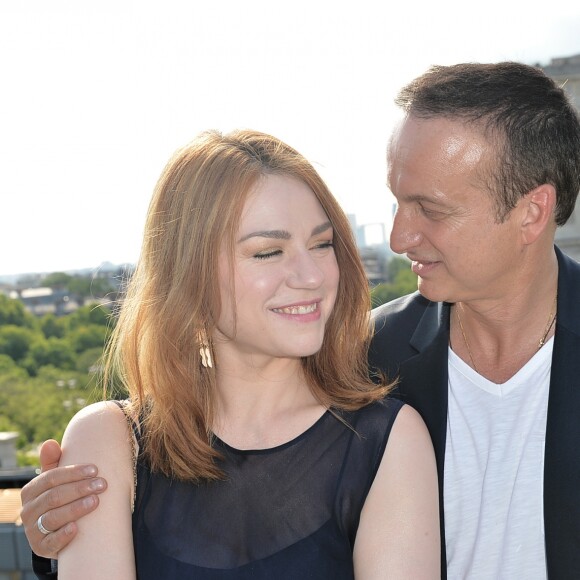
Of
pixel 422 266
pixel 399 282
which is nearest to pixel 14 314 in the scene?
pixel 399 282

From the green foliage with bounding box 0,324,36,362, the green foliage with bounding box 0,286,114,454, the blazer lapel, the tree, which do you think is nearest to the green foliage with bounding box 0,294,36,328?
the green foliage with bounding box 0,286,114,454

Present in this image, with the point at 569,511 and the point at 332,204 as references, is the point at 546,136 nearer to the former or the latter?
the point at 332,204

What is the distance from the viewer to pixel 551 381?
6.03 ft

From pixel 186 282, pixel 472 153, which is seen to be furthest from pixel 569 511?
pixel 186 282

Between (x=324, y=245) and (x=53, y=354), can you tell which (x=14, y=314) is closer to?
(x=53, y=354)

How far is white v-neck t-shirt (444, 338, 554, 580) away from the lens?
1.82 metres

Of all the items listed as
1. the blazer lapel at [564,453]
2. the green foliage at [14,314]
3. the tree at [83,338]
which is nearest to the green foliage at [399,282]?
the blazer lapel at [564,453]

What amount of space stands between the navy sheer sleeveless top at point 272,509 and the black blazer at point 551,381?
236mm

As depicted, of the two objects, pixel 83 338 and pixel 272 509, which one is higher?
pixel 272 509

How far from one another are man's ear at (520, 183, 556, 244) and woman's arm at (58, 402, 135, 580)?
3.49 feet

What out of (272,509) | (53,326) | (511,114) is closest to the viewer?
(272,509)

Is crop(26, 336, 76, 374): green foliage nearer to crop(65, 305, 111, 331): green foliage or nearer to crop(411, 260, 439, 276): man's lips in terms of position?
crop(65, 305, 111, 331): green foliage

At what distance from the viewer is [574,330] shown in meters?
1.85

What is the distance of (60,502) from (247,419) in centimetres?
43
